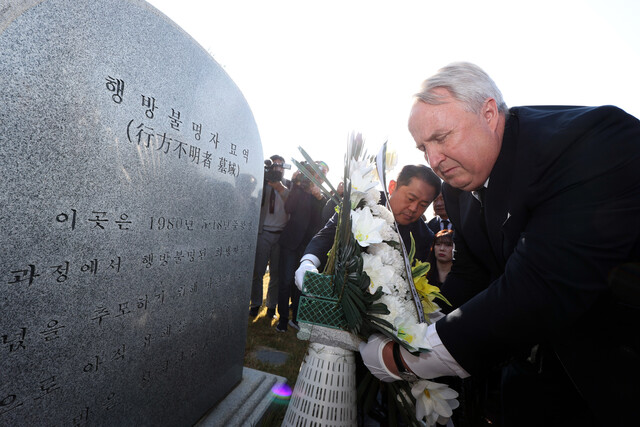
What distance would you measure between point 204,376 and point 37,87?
1.84 metres

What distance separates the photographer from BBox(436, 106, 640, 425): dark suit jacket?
1.02m

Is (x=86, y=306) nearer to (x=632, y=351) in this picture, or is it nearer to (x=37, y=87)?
(x=37, y=87)

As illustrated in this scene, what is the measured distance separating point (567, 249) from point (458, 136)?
59 centimetres

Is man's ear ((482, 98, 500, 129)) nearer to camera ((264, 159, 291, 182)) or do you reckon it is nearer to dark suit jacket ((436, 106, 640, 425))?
dark suit jacket ((436, 106, 640, 425))

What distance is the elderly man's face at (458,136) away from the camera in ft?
4.38

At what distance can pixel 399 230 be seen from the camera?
261cm

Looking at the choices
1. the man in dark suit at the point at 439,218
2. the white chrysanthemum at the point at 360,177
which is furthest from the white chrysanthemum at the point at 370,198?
the man in dark suit at the point at 439,218

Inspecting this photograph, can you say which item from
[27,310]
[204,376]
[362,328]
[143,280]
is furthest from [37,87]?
[204,376]

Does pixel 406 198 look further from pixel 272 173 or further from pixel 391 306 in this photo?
pixel 272 173

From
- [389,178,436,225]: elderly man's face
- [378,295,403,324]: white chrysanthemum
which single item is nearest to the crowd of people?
[378,295,403,324]: white chrysanthemum

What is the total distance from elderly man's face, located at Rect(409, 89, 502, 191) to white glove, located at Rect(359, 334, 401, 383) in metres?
0.83

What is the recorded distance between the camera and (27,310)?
1.04m

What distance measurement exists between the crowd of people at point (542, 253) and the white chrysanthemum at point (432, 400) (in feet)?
0.50

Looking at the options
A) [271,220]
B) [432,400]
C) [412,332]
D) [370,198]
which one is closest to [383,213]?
[370,198]
